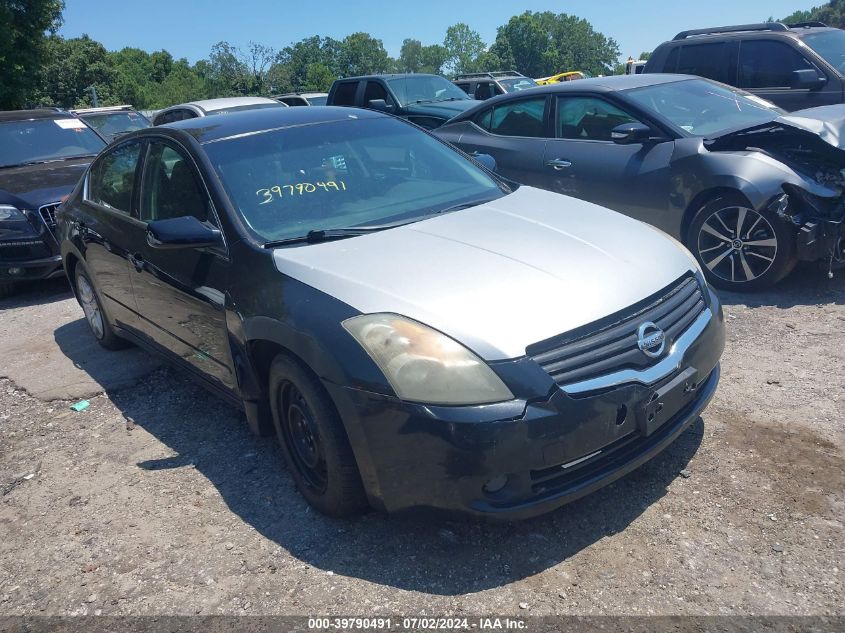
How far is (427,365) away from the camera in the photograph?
271 centimetres

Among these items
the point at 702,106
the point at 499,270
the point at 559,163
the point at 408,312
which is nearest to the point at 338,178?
the point at 499,270

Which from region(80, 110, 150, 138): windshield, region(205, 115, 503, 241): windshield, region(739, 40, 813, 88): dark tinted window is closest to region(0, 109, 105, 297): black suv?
region(80, 110, 150, 138): windshield

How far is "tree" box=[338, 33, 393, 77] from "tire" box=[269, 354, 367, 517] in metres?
77.5

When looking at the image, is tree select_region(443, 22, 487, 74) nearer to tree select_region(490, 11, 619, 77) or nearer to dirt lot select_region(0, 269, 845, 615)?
tree select_region(490, 11, 619, 77)

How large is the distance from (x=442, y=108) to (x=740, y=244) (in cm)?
715

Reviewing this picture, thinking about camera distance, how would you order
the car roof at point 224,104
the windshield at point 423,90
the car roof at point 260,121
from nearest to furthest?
Answer: 1. the car roof at point 260,121
2. the car roof at point 224,104
3. the windshield at point 423,90

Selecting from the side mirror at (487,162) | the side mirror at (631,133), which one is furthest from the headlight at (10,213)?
the side mirror at (631,133)

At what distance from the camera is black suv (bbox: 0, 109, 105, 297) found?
7328 millimetres

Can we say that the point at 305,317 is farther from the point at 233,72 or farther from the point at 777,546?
the point at 233,72

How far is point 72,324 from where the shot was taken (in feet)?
21.8

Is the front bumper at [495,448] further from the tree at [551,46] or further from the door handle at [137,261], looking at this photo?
the tree at [551,46]

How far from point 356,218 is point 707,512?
2089 millimetres

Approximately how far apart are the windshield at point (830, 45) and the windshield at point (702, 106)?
99.8 inches

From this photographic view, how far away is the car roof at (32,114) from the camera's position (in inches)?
355
